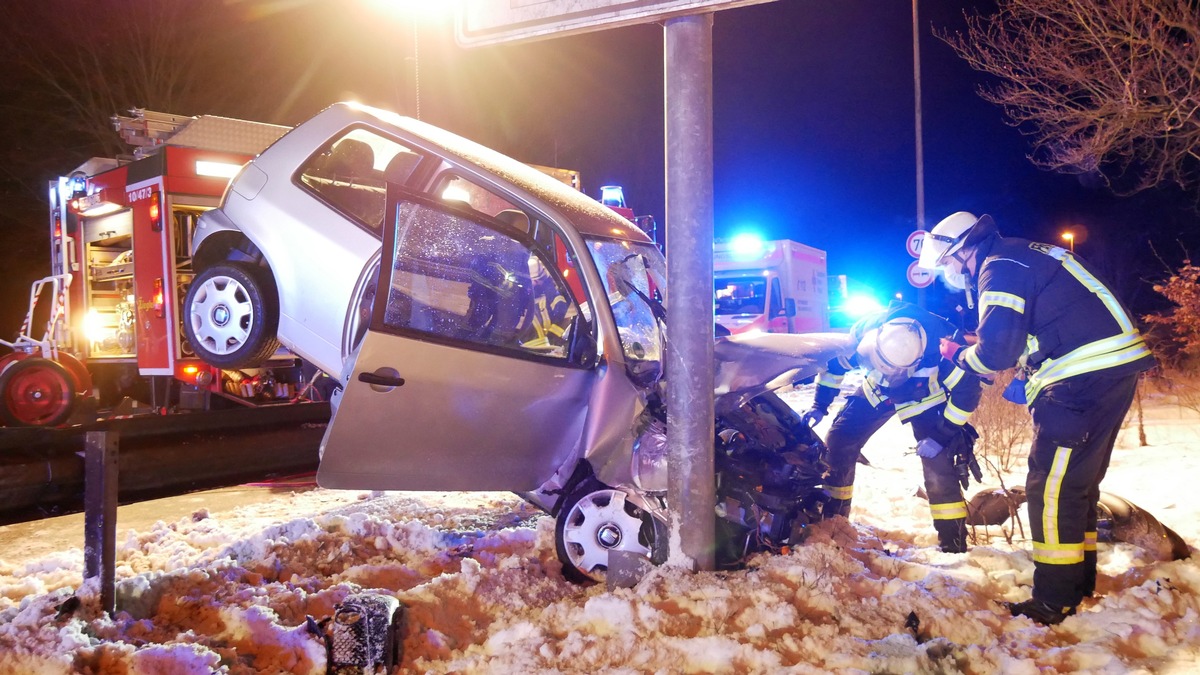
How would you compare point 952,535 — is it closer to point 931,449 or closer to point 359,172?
point 931,449

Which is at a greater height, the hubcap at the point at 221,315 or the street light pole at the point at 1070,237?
the street light pole at the point at 1070,237

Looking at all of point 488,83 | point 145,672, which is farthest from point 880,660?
point 488,83

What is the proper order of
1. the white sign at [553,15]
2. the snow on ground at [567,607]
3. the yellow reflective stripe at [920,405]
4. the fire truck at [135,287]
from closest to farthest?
the snow on ground at [567,607], the white sign at [553,15], the yellow reflective stripe at [920,405], the fire truck at [135,287]

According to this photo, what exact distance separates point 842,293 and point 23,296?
64.0 feet

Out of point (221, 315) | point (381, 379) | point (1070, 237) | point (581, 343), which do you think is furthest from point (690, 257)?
point (1070, 237)

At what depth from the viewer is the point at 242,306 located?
452cm

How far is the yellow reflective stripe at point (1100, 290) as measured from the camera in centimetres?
359

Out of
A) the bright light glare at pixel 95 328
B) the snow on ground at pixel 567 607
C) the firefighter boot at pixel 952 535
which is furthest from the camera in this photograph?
the bright light glare at pixel 95 328

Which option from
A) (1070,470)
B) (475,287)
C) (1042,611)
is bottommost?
(1042,611)

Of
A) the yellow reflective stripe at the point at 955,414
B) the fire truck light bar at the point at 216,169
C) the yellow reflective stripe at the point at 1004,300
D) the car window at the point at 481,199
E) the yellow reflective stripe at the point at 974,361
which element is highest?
the fire truck light bar at the point at 216,169

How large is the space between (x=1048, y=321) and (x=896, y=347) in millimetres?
831

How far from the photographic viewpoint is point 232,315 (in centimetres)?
456

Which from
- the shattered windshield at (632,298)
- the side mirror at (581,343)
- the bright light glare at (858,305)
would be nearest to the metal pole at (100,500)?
the side mirror at (581,343)

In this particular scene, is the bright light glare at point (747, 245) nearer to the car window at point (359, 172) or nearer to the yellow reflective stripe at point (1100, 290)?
the car window at point (359, 172)
